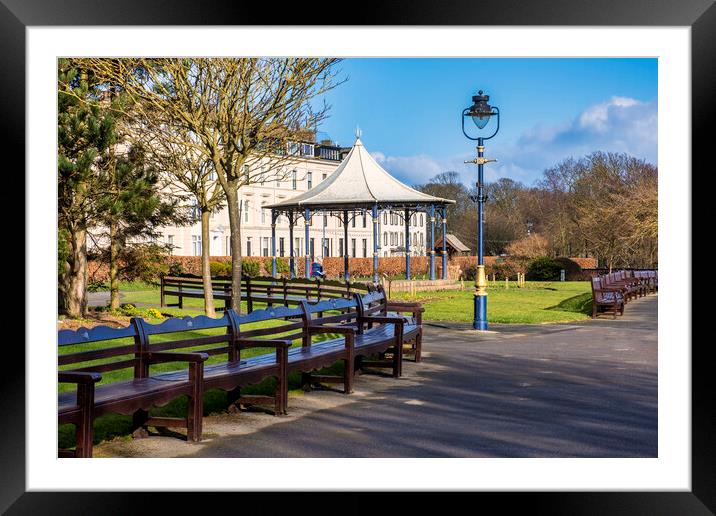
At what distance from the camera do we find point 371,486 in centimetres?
561

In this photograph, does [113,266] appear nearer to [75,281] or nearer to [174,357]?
[75,281]

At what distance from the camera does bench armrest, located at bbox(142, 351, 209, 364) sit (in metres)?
6.82

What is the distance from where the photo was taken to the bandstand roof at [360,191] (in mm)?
34031

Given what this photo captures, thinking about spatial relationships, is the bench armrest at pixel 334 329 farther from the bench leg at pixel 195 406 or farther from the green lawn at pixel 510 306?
the green lawn at pixel 510 306

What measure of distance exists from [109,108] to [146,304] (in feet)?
28.9

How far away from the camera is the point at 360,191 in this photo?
34812 mm

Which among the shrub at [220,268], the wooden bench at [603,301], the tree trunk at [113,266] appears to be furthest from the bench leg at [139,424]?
the shrub at [220,268]

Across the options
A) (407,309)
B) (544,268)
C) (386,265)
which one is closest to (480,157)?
(407,309)

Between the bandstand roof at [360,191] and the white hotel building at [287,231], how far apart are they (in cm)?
1624

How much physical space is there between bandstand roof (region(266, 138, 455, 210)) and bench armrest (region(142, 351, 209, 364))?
26586 mm
